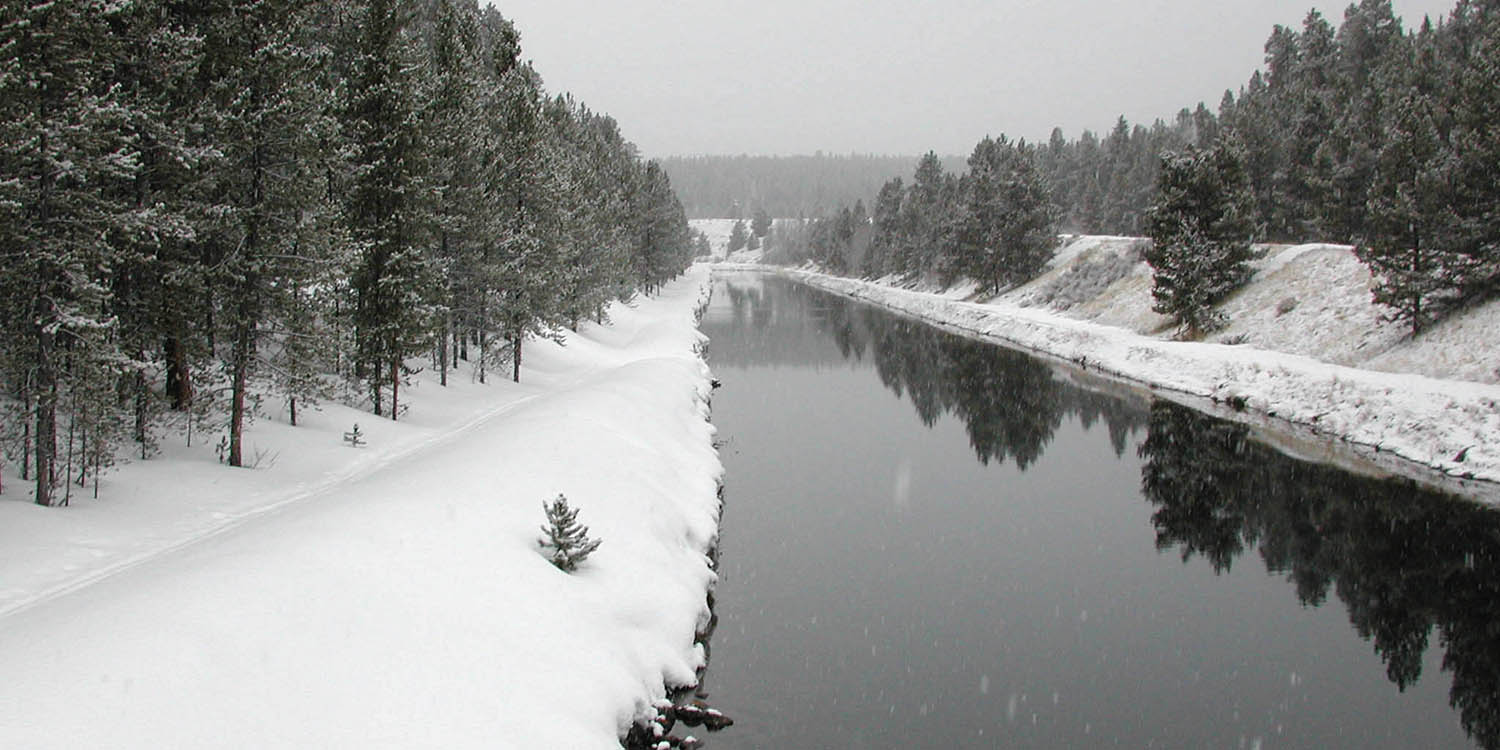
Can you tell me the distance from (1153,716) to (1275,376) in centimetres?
2412

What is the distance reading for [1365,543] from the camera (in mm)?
16156

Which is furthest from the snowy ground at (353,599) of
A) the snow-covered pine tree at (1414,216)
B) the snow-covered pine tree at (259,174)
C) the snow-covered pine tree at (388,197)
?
the snow-covered pine tree at (1414,216)

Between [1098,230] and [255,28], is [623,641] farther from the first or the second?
[1098,230]

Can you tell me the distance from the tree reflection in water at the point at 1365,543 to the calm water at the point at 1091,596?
62 millimetres

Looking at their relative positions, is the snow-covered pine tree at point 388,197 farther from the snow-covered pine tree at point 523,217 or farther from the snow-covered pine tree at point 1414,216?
the snow-covered pine tree at point 1414,216

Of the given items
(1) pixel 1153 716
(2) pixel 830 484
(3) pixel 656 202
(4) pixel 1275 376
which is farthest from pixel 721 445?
(3) pixel 656 202

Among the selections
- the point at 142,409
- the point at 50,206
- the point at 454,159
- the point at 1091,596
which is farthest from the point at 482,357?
the point at 1091,596

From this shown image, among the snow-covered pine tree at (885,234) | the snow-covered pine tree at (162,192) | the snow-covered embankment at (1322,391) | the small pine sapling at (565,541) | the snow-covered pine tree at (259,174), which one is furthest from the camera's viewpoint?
the snow-covered pine tree at (885,234)

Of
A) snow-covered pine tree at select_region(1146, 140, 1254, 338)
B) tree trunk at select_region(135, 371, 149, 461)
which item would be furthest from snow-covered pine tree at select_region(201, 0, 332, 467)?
snow-covered pine tree at select_region(1146, 140, 1254, 338)

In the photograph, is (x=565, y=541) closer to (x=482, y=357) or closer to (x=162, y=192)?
(x=162, y=192)

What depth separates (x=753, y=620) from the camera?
42.9 ft

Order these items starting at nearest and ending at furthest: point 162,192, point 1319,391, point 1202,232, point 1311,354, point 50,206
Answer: point 50,206
point 162,192
point 1319,391
point 1311,354
point 1202,232

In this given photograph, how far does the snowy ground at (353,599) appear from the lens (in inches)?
266

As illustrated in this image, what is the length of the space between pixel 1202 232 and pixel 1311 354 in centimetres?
1071
